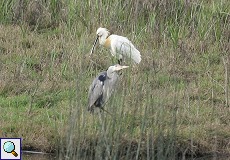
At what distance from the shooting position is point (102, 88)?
7.28 m

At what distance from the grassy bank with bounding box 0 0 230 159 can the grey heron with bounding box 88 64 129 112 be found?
155mm

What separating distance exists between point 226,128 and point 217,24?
7.97ft

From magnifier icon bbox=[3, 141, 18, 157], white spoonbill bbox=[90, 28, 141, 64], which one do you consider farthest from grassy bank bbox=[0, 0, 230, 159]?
magnifier icon bbox=[3, 141, 18, 157]

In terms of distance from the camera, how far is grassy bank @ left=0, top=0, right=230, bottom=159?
263 inches

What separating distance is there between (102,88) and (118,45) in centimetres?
148

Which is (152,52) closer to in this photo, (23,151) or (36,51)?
(36,51)

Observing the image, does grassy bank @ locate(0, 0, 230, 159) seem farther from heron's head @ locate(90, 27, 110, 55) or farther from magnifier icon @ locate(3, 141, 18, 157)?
magnifier icon @ locate(3, 141, 18, 157)

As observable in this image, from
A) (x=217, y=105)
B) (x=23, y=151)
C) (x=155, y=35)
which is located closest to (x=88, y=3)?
(x=155, y=35)

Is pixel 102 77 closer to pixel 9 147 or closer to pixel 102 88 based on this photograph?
pixel 102 88

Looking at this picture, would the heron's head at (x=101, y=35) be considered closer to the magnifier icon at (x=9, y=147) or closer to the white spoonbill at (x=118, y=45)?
the white spoonbill at (x=118, y=45)

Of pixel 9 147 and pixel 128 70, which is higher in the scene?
pixel 128 70

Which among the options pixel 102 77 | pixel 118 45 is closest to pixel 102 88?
pixel 102 77

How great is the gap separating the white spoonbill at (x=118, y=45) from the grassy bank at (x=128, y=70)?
123 mm

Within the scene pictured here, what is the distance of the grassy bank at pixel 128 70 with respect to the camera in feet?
21.9
